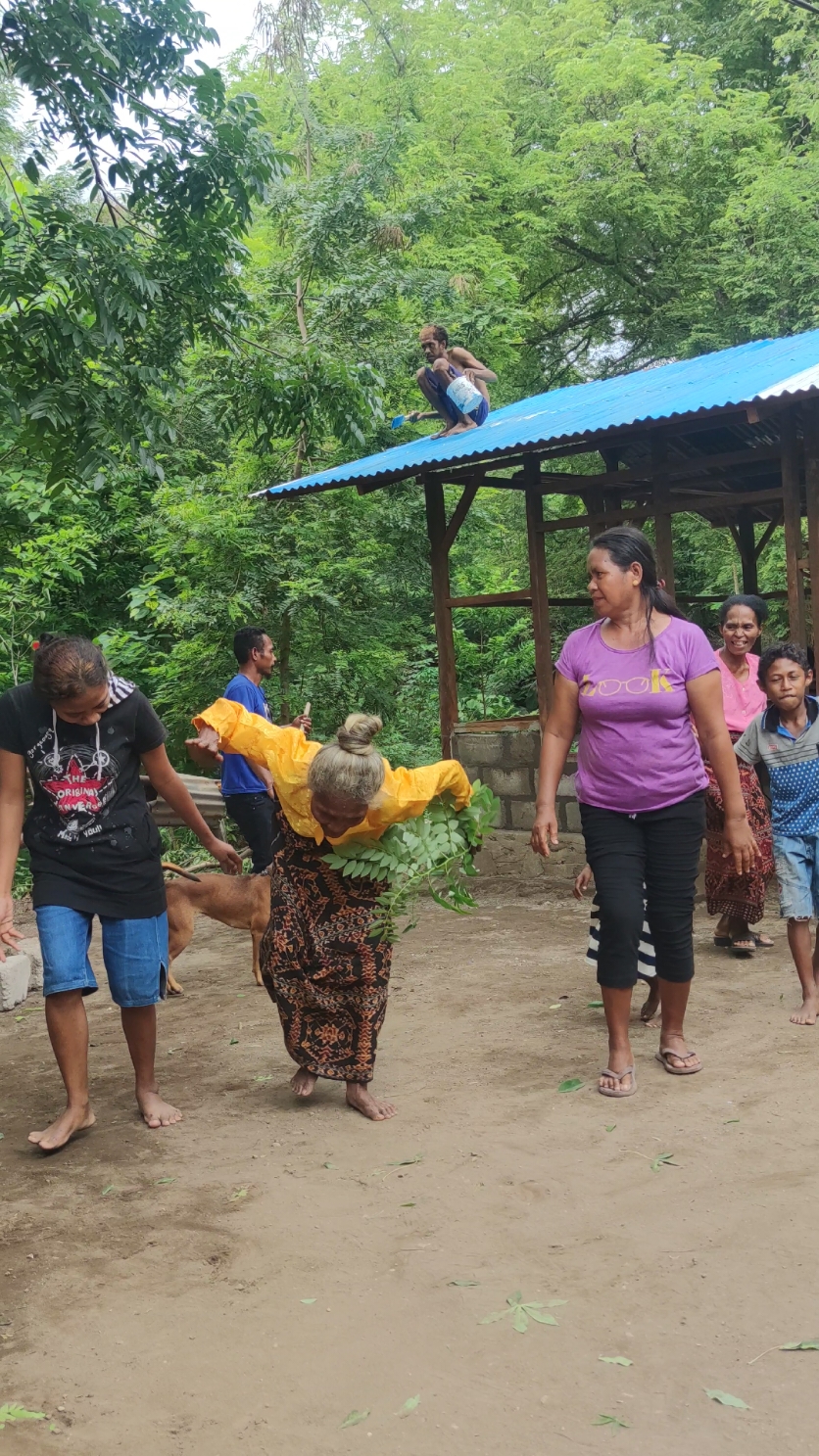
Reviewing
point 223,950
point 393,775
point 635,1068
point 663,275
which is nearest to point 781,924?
point 635,1068

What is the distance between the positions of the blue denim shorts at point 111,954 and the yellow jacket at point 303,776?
0.63 m

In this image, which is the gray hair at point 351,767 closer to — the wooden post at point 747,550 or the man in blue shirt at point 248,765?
the man in blue shirt at point 248,765

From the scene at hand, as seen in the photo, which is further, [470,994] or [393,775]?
[470,994]

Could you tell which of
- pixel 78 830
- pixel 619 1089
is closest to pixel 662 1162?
pixel 619 1089

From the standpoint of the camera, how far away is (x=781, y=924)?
22.8 feet

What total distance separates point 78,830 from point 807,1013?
9.70 feet

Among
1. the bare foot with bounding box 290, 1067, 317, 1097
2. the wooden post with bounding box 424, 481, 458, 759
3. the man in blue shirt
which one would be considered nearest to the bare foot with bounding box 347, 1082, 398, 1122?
the bare foot with bounding box 290, 1067, 317, 1097

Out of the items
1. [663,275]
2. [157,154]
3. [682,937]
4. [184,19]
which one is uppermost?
[663,275]

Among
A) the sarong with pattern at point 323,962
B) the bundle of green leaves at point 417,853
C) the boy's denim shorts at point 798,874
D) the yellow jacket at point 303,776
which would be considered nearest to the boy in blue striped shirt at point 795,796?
the boy's denim shorts at point 798,874

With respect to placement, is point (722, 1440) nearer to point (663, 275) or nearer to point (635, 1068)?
point (635, 1068)

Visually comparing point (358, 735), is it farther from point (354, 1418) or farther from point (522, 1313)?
point (354, 1418)

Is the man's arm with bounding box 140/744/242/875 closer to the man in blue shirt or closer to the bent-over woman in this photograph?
the bent-over woman

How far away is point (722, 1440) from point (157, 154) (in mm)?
5425

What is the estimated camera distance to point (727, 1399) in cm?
241
